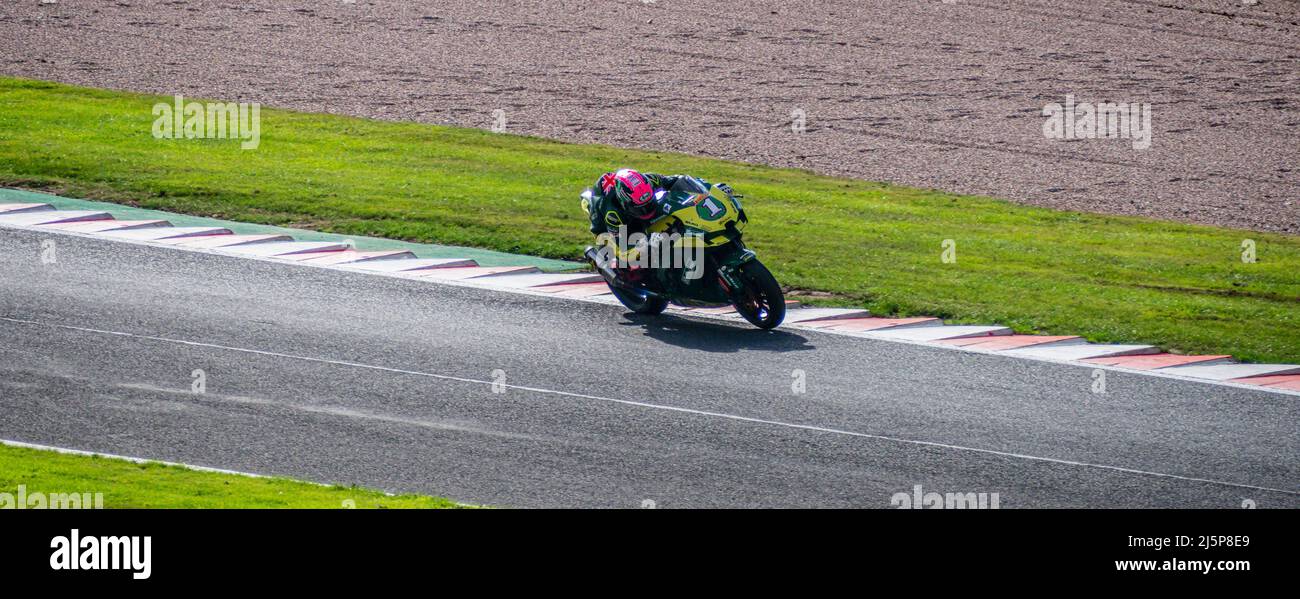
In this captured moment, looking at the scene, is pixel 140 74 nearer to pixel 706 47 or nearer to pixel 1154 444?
pixel 706 47

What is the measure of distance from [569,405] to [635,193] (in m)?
2.91

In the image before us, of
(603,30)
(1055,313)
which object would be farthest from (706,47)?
(1055,313)

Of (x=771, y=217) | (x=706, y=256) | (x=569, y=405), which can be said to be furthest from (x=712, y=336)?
(x=771, y=217)

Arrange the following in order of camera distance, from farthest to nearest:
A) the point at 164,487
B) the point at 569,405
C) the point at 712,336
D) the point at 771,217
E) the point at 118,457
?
the point at 771,217
the point at 712,336
the point at 569,405
the point at 118,457
the point at 164,487

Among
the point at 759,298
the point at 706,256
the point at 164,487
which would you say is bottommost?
the point at 164,487

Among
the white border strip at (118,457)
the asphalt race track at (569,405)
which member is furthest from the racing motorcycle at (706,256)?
the white border strip at (118,457)

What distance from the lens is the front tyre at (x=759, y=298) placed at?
14.7 m

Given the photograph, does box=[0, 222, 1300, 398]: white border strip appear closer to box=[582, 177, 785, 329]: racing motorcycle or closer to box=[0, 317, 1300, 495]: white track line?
box=[582, 177, 785, 329]: racing motorcycle

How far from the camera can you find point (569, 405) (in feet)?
42.0

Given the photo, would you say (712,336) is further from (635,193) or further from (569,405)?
(569,405)

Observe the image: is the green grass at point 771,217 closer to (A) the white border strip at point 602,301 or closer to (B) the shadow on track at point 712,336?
(A) the white border strip at point 602,301

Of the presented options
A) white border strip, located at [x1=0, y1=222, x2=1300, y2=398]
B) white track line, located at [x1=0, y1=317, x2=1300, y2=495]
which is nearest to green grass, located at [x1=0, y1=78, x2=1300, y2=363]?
white border strip, located at [x1=0, y1=222, x2=1300, y2=398]

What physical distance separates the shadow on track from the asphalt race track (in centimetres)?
4
